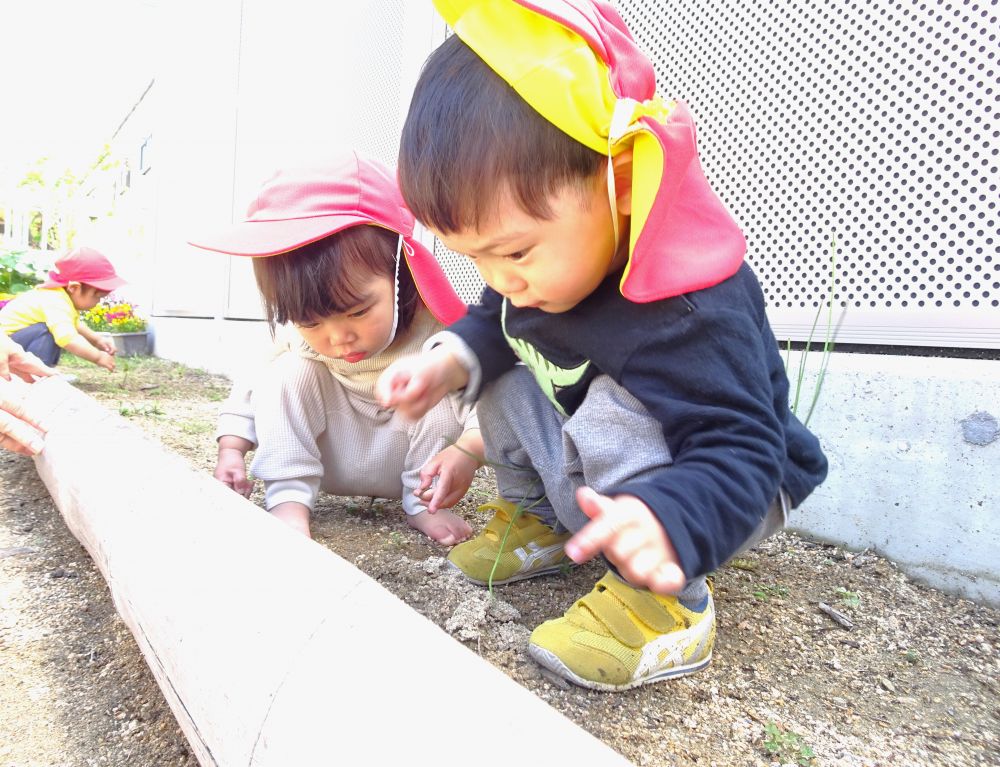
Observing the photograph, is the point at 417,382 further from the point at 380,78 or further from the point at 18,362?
the point at 380,78

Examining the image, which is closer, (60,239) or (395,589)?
(395,589)

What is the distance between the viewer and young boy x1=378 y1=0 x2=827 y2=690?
899 millimetres

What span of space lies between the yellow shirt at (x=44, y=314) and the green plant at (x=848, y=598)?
4.55 m

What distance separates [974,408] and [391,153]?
9.05ft

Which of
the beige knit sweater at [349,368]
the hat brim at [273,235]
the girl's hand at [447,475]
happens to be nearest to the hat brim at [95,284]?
the beige knit sweater at [349,368]

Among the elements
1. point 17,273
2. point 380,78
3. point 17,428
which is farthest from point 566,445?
point 17,273

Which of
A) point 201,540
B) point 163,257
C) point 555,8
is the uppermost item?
point 555,8

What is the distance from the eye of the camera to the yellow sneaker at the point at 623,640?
1061 mm

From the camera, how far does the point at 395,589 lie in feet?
4.54

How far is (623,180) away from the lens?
3.32ft

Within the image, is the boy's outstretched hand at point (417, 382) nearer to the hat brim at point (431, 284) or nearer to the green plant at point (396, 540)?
the hat brim at point (431, 284)

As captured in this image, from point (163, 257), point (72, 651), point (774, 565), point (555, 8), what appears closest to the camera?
point (555, 8)

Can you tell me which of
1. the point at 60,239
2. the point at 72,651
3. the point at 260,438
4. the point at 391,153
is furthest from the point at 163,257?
the point at 60,239

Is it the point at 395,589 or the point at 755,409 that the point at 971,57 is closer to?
the point at 755,409
